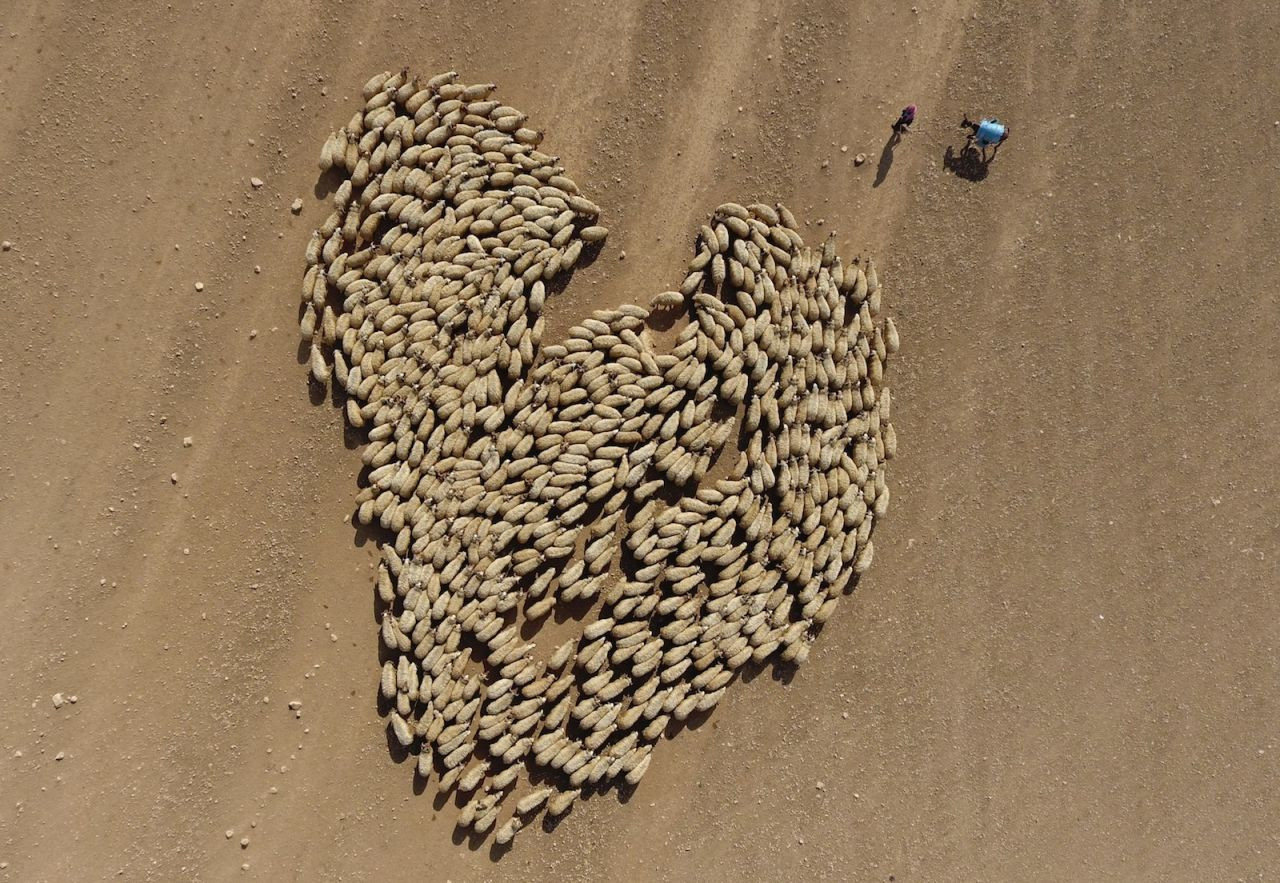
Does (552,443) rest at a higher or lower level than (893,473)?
higher

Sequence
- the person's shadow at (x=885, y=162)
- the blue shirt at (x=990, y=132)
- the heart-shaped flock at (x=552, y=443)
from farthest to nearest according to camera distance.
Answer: the person's shadow at (x=885, y=162) → the blue shirt at (x=990, y=132) → the heart-shaped flock at (x=552, y=443)

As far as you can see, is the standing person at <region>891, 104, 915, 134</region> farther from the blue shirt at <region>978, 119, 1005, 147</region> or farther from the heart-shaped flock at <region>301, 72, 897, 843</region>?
the heart-shaped flock at <region>301, 72, 897, 843</region>

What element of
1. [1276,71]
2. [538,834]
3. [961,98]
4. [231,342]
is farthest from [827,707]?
[1276,71]

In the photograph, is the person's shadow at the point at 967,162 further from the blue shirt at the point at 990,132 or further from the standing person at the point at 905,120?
the standing person at the point at 905,120

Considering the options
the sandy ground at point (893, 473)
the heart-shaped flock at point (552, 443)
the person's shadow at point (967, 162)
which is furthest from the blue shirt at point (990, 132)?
the heart-shaped flock at point (552, 443)

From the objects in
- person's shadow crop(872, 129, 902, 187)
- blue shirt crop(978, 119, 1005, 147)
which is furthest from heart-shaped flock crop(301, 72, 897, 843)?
blue shirt crop(978, 119, 1005, 147)

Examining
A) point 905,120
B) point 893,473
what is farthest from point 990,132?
point 893,473

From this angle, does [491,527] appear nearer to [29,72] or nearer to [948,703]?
[948,703]

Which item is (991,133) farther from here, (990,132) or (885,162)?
(885,162)
